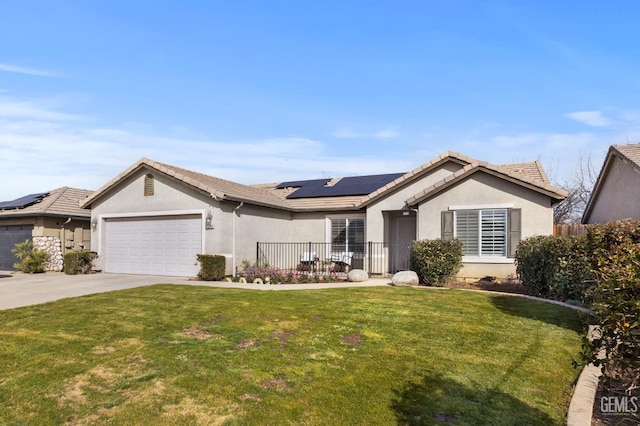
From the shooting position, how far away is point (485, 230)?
48.8ft

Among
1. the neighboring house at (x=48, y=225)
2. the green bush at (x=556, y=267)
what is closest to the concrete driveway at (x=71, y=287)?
the green bush at (x=556, y=267)

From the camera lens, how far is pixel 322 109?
2006 cm

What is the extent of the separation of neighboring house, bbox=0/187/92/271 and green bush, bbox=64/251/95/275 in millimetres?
2947

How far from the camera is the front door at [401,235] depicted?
18.0 meters

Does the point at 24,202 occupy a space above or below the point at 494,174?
below

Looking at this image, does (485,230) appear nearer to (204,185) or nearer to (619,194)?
(619,194)

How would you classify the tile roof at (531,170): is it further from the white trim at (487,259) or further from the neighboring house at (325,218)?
the white trim at (487,259)

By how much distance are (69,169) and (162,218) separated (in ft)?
34.3

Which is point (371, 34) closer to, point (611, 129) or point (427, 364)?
point (427, 364)

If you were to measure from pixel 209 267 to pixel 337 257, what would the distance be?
5.86 m

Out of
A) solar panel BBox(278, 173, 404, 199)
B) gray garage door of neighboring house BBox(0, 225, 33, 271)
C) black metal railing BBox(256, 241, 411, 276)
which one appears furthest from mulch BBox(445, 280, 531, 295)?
gray garage door of neighboring house BBox(0, 225, 33, 271)

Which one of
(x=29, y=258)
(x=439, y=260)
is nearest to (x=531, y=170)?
(x=439, y=260)

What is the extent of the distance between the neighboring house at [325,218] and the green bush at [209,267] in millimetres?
735

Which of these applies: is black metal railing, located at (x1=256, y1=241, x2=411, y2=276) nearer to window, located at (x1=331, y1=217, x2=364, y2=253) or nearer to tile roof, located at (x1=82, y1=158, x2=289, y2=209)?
window, located at (x1=331, y1=217, x2=364, y2=253)
